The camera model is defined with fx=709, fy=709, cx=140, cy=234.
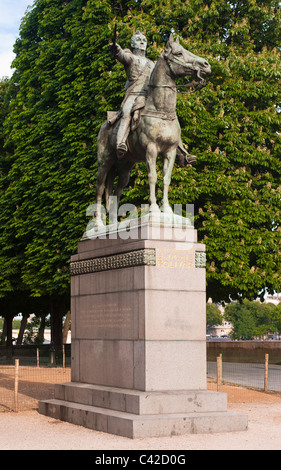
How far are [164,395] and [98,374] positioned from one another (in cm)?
230

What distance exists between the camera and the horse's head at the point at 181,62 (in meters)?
14.2

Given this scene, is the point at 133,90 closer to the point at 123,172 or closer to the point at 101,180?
the point at 123,172

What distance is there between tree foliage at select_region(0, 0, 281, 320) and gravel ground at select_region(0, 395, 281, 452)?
1284 cm

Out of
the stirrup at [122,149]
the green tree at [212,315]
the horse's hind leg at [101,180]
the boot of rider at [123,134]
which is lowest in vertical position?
the green tree at [212,315]

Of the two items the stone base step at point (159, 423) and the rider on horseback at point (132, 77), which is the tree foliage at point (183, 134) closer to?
the rider on horseback at point (132, 77)

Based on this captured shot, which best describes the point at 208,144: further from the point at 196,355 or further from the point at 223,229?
the point at 196,355

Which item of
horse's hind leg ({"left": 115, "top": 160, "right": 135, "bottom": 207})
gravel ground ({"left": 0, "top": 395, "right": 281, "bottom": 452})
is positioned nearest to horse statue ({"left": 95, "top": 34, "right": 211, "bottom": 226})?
horse's hind leg ({"left": 115, "top": 160, "right": 135, "bottom": 207})

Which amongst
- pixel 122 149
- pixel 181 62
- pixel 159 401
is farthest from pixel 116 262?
pixel 181 62

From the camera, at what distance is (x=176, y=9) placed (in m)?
28.9

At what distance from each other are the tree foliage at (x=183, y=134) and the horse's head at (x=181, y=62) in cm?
1174

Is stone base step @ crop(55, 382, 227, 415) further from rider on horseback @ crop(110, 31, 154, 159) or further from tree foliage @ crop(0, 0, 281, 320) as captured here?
tree foliage @ crop(0, 0, 281, 320)

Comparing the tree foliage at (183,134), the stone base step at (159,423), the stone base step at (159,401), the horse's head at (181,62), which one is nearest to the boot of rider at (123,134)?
the horse's head at (181,62)

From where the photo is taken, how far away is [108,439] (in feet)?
39.3

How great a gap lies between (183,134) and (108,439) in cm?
1705
